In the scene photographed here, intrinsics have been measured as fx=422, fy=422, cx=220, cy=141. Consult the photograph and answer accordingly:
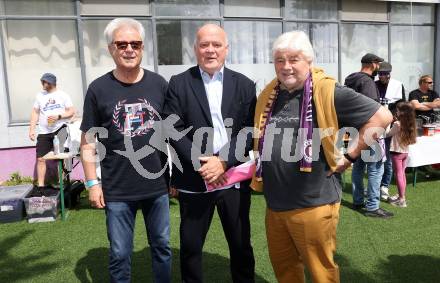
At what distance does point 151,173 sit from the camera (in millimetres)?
2779

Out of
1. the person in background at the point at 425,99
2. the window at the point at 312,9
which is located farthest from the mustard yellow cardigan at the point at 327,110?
the window at the point at 312,9

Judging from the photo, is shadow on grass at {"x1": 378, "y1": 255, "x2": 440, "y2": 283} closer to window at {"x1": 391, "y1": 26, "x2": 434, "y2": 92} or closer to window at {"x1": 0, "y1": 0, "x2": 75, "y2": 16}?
window at {"x1": 0, "y1": 0, "x2": 75, "y2": 16}

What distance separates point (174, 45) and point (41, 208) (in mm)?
4302

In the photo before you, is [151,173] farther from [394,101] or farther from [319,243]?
[394,101]

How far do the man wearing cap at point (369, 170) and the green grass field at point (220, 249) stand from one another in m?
0.18

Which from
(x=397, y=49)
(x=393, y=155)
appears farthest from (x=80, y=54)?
(x=397, y=49)

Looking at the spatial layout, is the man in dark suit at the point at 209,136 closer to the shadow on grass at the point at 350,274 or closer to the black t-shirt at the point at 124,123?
the black t-shirt at the point at 124,123

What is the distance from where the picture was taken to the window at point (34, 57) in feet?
25.3

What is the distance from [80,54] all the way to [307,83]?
6.52 metres

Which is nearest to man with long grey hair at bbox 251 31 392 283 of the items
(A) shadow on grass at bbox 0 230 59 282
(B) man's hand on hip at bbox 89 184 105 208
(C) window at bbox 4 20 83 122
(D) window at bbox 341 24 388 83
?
(B) man's hand on hip at bbox 89 184 105 208

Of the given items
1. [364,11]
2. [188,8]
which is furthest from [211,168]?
[364,11]

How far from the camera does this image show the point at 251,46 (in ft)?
30.0

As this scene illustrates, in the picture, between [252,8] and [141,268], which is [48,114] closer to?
[141,268]

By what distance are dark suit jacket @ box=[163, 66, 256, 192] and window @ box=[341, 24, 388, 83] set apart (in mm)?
8052
